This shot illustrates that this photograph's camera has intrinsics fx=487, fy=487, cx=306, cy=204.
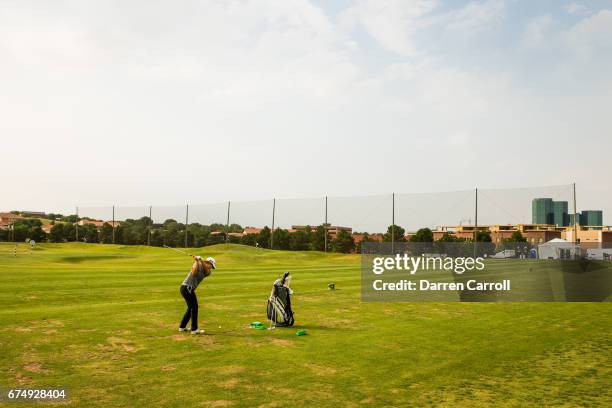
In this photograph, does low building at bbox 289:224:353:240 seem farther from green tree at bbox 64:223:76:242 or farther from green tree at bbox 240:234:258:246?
green tree at bbox 64:223:76:242

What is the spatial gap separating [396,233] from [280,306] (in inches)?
2270

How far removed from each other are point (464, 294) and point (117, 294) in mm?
18308

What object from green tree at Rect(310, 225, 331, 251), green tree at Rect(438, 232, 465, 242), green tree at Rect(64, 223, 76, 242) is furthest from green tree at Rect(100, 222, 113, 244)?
green tree at Rect(438, 232, 465, 242)

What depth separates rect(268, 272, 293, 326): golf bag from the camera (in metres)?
16.0

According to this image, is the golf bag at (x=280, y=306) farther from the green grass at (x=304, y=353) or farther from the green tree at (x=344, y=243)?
the green tree at (x=344, y=243)

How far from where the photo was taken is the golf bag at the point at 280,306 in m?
16.0

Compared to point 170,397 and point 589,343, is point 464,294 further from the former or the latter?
point 170,397

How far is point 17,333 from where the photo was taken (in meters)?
13.6

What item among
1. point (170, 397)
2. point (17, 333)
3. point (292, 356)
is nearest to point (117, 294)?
point (17, 333)

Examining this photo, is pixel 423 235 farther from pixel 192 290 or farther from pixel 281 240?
pixel 192 290

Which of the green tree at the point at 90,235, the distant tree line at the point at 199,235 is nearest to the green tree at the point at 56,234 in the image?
the distant tree line at the point at 199,235

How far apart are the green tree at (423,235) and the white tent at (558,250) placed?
16456 millimetres

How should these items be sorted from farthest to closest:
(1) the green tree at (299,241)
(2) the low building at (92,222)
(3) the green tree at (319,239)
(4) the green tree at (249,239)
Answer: (2) the low building at (92,222), (4) the green tree at (249,239), (1) the green tree at (299,241), (3) the green tree at (319,239)

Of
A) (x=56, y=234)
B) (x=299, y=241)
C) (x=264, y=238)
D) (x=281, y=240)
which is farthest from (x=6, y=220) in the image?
(x=299, y=241)
